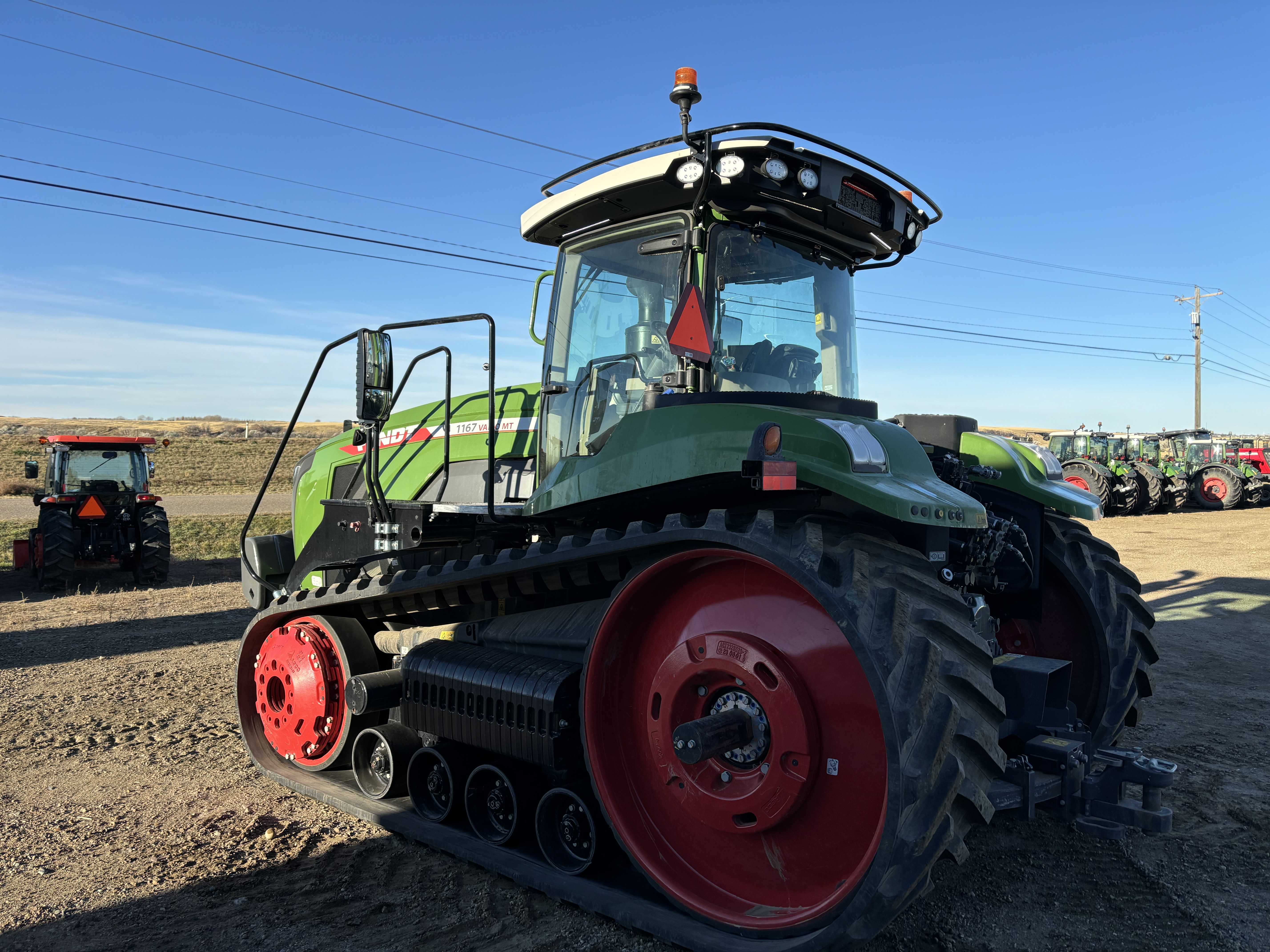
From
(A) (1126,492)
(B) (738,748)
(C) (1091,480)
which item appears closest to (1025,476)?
(B) (738,748)

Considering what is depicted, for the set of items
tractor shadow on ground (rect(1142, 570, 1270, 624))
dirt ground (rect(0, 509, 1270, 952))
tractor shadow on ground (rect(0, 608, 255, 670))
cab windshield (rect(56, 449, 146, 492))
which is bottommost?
dirt ground (rect(0, 509, 1270, 952))

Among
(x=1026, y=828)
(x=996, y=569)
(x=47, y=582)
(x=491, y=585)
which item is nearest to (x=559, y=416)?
(x=491, y=585)

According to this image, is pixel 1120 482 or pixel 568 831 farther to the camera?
pixel 1120 482

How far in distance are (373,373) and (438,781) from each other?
2.07 m

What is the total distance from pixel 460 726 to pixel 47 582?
11318mm

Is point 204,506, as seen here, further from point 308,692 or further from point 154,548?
point 308,692

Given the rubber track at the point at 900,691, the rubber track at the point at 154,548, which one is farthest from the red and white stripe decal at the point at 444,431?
the rubber track at the point at 154,548

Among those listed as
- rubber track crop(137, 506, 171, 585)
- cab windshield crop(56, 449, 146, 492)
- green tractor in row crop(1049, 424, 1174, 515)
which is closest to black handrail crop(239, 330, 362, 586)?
rubber track crop(137, 506, 171, 585)

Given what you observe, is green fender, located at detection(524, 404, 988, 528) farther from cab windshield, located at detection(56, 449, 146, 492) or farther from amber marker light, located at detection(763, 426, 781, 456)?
cab windshield, located at detection(56, 449, 146, 492)

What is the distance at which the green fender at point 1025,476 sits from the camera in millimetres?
4586

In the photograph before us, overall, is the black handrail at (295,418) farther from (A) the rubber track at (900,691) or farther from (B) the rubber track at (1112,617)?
Answer: (B) the rubber track at (1112,617)

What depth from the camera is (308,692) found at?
16.6 feet

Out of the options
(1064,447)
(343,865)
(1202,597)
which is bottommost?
(343,865)

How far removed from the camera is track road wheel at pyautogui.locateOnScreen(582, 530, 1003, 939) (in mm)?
2721
